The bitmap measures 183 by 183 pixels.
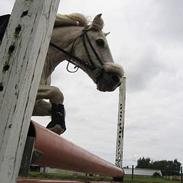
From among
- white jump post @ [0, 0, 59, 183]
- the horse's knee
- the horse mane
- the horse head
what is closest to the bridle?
the horse head

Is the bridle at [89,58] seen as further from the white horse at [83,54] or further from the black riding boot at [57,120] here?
the black riding boot at [57,120]

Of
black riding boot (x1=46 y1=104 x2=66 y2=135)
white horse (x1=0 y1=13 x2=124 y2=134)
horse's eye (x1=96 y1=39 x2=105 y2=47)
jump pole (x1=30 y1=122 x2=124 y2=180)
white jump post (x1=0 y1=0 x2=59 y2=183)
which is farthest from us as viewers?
horse's eye (x1=96 y1=39 x2=105 y2=47)

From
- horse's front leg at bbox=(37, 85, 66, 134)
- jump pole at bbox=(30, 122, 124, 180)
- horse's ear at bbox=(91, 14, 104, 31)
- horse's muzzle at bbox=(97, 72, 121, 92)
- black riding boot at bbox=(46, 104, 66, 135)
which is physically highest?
horse's ear at bbox=(91, 14, 104, 31)

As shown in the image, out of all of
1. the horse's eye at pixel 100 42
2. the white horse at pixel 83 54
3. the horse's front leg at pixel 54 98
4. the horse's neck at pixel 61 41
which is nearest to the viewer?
the horse's front leg at pixel 54 98

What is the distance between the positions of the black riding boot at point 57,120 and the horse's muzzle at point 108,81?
54cm

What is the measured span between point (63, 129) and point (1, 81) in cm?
164

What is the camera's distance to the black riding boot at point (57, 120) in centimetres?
233

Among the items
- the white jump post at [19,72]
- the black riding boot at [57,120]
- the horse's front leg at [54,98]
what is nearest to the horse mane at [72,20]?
the horse's front leg at [54,98]

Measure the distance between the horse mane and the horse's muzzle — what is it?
626 millimetres

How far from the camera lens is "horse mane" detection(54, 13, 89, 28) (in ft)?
10.7

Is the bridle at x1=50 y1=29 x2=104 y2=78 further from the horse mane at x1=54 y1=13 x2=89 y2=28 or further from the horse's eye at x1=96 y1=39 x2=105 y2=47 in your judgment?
the horse mane at x1=54 y1=13 x2=89 y2=28

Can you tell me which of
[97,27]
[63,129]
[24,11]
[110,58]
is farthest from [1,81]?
[97,27]

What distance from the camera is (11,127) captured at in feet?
2.30

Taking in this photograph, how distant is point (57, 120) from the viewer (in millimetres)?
2365
